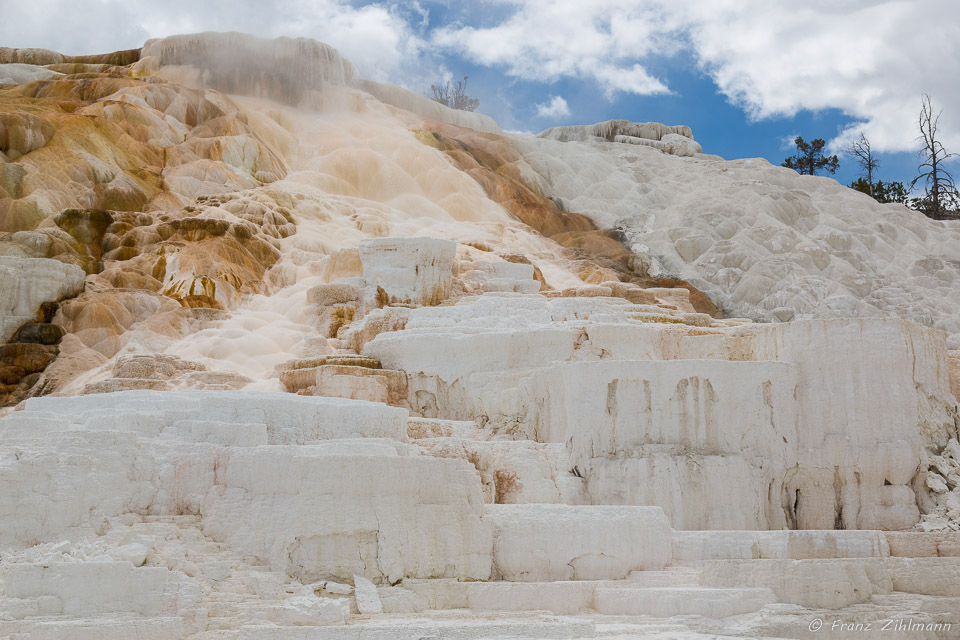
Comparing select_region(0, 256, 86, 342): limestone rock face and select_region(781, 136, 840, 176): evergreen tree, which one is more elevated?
select_region(781, 136, 840, 176): evergreen tree

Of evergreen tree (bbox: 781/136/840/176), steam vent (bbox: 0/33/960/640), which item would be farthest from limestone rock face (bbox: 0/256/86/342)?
evergreen tree (bbox: 781/136/840/176)

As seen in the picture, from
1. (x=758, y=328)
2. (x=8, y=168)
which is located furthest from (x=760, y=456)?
(x=8, y=168)

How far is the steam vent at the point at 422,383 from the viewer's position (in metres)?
10.7

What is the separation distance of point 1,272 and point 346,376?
11.0m

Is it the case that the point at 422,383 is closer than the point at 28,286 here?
Yes

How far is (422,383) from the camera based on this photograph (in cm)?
1909

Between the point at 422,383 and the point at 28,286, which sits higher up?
the point at 28,286

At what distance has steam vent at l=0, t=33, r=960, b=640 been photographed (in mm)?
10719

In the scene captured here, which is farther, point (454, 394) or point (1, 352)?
point (1, 352)

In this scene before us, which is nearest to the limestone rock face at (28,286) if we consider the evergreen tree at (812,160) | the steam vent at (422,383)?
the steam vent at (422,383)

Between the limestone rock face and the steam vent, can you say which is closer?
the steam vent

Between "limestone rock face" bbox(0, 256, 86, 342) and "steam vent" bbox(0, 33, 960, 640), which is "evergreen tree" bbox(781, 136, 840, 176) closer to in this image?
"steam vent" bbox(0, 33, 960, 640)

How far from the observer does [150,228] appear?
27969 mm

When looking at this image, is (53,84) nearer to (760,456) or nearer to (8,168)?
(8,168)
